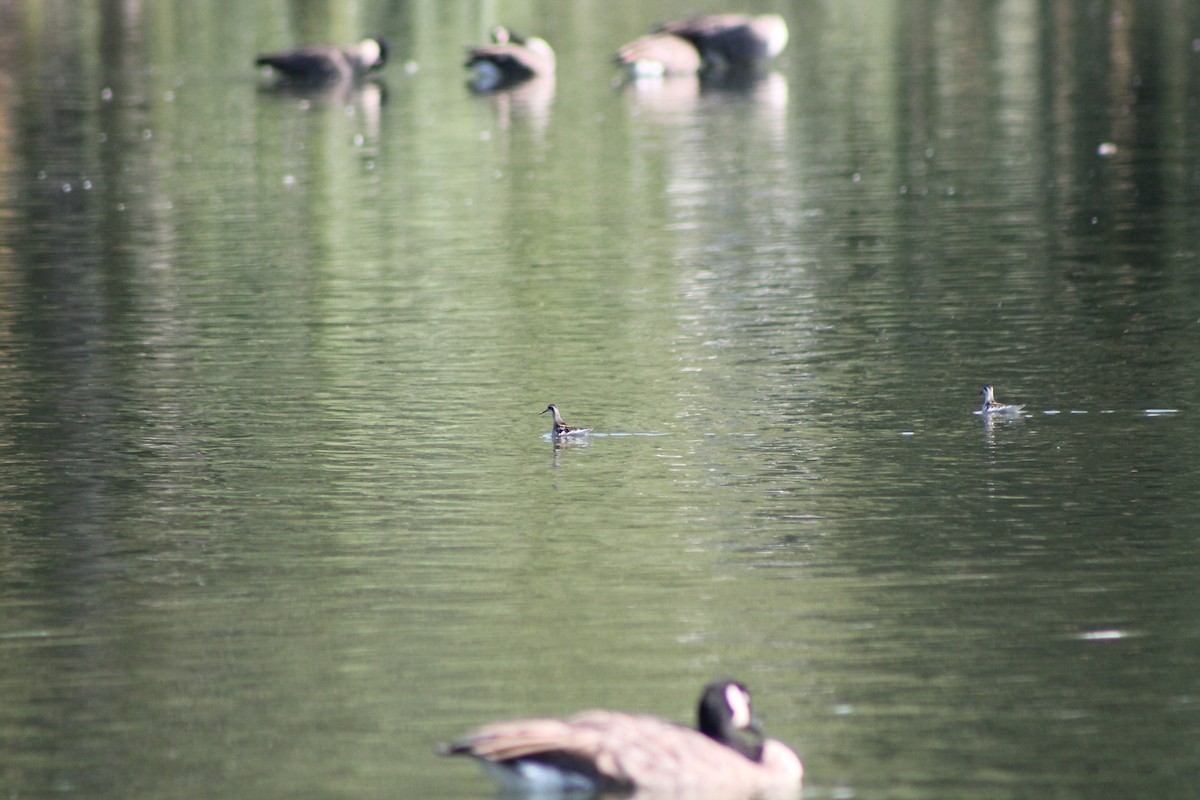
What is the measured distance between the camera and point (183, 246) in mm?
25812

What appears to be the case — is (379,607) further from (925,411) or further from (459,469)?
(925,411)

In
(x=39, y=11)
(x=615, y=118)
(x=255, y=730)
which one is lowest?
(x=255, y=730)

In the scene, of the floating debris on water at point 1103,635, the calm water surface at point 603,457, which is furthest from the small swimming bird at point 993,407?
the floating debris on water at point 1103,635

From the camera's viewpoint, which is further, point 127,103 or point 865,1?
point 865,1

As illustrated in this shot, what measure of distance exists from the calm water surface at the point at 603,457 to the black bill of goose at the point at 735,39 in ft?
46.5

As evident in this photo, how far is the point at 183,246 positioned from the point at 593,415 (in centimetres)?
1123

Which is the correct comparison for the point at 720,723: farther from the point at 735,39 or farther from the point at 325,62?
the point at 735,39

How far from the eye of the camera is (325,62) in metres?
47.9

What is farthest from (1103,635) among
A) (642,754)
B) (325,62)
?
(325,62)

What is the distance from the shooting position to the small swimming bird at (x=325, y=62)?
47.9 metres

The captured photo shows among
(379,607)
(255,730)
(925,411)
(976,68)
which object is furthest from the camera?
(976,68)

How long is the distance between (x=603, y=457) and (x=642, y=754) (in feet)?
22.0

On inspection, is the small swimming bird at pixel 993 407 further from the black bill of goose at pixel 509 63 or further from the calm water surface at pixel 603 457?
the black bill of goose at pixel 509 63

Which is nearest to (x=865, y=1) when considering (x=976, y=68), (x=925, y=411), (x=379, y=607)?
(x=976, y=68)
